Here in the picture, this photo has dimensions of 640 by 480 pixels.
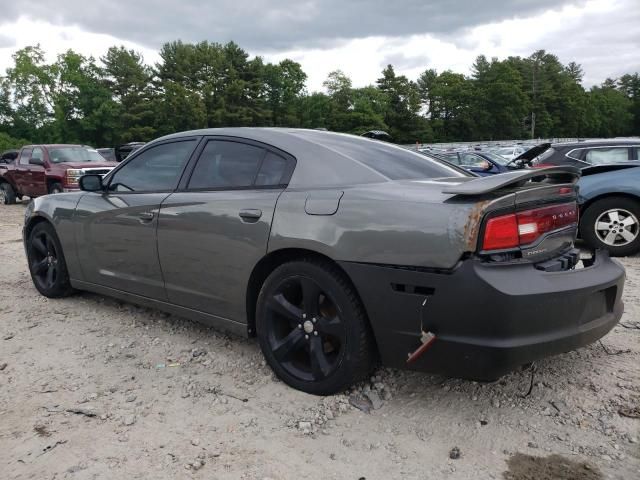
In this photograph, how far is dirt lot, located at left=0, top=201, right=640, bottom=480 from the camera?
2295mm

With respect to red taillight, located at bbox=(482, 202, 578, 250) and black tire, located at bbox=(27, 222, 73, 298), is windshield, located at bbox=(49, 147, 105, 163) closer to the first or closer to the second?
black tire, located at bbox=(27, 222, 73, 298)

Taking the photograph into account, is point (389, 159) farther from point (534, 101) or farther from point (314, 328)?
point (534, 101)

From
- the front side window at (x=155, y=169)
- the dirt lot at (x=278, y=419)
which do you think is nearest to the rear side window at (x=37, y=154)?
the front side window at (x=155, y=169)

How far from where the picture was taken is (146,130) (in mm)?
62125

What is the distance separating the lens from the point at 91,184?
4.27 meters

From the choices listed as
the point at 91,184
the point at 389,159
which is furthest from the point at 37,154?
the point at 389,159

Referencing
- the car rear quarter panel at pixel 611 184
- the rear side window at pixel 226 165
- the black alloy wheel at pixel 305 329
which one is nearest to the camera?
the black alloy wheel at pixel 305 329

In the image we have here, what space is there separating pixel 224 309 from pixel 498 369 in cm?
168

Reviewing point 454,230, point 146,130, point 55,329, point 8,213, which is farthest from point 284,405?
point 146,130

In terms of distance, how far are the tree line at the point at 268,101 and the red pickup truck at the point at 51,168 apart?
45.8m

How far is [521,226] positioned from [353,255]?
0.80 meters

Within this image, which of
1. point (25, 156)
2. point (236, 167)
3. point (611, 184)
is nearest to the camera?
point (236, 167)

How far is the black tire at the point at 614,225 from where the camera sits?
6246 mm

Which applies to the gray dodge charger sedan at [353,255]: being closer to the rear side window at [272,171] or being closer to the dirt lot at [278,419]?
the rear side window at [272,171]
